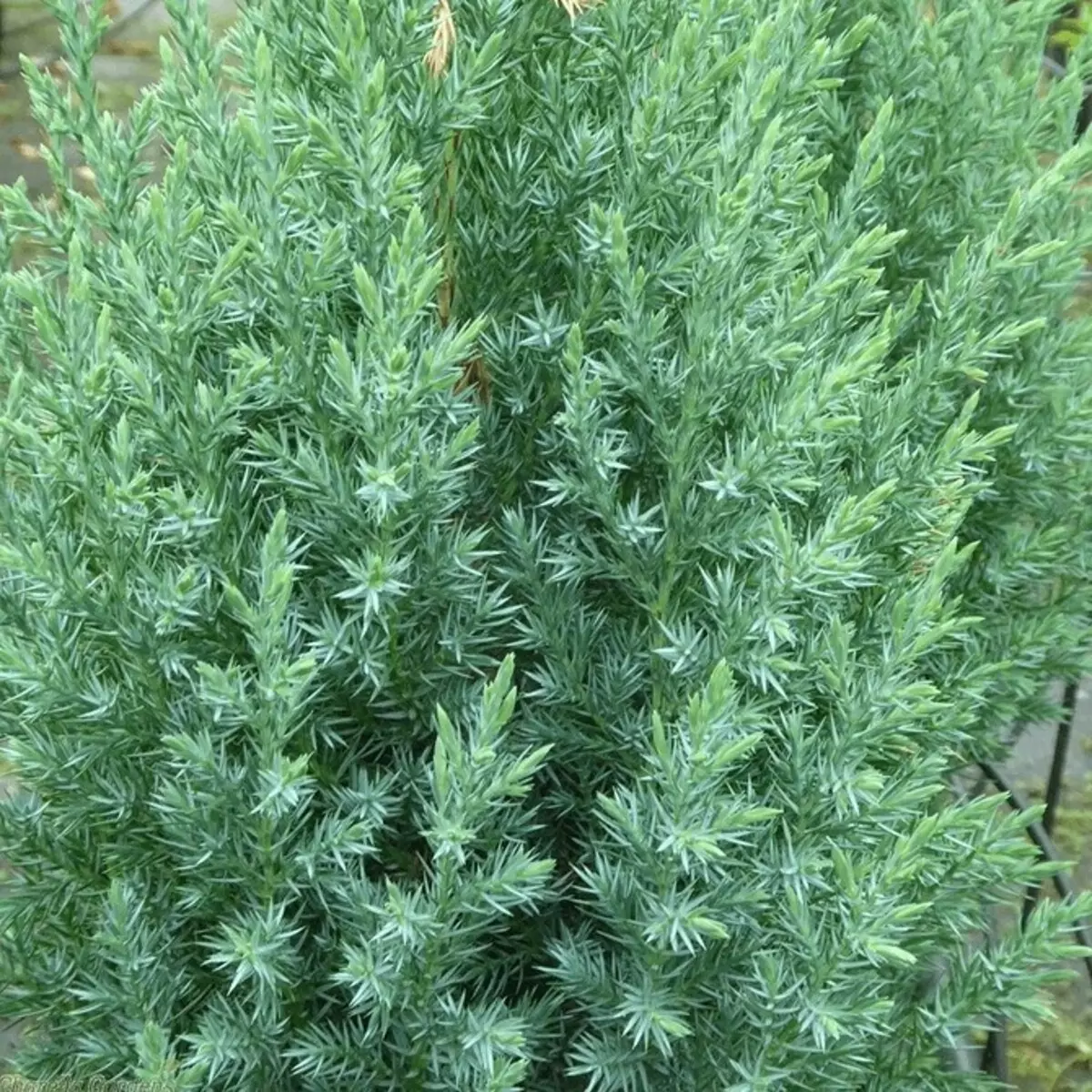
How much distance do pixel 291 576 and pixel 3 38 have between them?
619cm

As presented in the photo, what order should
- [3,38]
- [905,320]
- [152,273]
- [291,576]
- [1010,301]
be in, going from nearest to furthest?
1. [291,576]
2. [152,273]
3. [905,320]
4. [1010,301]
5. [3,38]

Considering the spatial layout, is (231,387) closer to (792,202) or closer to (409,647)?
(409,647)

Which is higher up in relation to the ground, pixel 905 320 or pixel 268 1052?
pixel 905 320

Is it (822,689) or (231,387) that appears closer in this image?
(231,387)

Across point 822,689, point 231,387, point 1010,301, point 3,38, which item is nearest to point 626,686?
point 822,689

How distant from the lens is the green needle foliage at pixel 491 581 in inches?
53.4

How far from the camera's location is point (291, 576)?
1.30 metres

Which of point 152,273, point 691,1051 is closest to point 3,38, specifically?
point 152,273

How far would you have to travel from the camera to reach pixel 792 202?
4.74 ft

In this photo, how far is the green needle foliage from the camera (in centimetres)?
136

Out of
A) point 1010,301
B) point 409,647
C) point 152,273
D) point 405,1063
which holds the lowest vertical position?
point 405,1063

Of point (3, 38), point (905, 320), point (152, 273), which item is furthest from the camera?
point (3, 38)

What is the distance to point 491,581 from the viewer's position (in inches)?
61.2

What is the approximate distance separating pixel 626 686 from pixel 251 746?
39 cm
